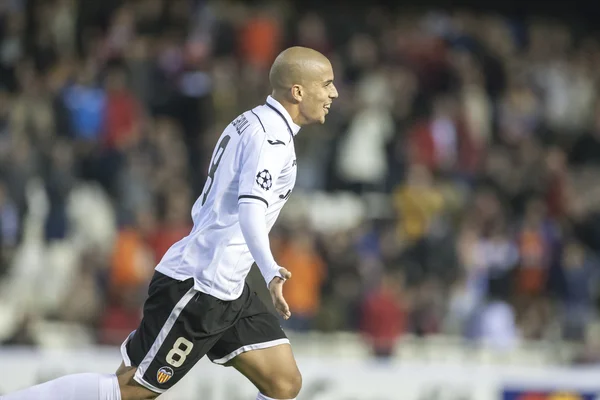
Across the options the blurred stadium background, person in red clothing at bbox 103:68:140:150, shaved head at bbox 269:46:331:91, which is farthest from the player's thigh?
person in red clothing at bbox 103:68:140:150

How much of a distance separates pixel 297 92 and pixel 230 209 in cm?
66

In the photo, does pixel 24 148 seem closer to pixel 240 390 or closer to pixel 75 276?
pixel 75 276

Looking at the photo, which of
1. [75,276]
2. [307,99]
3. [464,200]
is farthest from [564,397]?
[307,99]

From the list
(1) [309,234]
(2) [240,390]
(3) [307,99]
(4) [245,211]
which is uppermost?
(3) [307,99]

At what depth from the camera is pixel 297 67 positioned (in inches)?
213

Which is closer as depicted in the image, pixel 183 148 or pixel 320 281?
pixel 320 281

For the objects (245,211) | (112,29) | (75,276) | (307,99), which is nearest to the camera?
(245,211)

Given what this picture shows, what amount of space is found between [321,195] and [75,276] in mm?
3349

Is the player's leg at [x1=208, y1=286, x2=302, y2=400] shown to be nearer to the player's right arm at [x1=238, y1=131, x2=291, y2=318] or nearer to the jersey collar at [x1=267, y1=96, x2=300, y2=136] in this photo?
the player's right arm at [x1=238, y1=131, x2=291, y2=318]

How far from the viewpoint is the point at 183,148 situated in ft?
41.9

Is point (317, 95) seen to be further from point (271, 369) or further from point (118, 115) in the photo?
point (118, 115)

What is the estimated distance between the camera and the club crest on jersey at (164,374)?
5.30 metres

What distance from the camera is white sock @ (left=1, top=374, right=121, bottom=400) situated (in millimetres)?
5242

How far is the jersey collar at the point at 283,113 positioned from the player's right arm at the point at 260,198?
196mm
